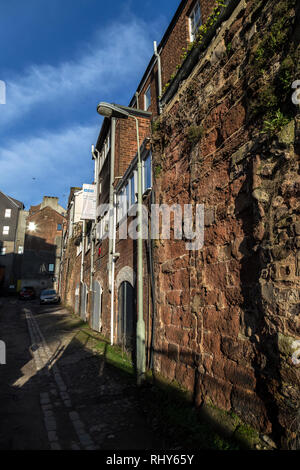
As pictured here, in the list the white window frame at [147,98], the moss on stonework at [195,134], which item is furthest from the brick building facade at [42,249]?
the moss on stonework at [195,134]

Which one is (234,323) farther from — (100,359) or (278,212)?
(100,359)

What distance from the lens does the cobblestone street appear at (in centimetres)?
423

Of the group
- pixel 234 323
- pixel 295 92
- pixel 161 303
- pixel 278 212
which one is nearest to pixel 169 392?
pixel 161 303

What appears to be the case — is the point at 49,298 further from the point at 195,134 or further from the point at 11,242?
the point at 195,134

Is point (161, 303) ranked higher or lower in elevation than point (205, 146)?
lower

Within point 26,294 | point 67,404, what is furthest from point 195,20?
point 26,294

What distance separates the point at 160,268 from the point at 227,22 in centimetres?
468

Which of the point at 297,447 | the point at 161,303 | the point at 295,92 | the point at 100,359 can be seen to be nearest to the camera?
the point at 297,447

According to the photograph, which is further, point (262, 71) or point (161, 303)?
point (161, 303)

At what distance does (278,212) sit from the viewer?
133 inches

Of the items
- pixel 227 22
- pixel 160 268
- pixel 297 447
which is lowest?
pixel 297 447

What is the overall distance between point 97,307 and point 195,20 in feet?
38.4

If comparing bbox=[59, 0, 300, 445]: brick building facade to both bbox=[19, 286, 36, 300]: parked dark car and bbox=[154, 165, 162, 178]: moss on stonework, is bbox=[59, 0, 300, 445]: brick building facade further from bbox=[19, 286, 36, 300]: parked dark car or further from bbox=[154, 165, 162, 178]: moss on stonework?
bbox=[19, 286, 36, 300]: parked dark car
